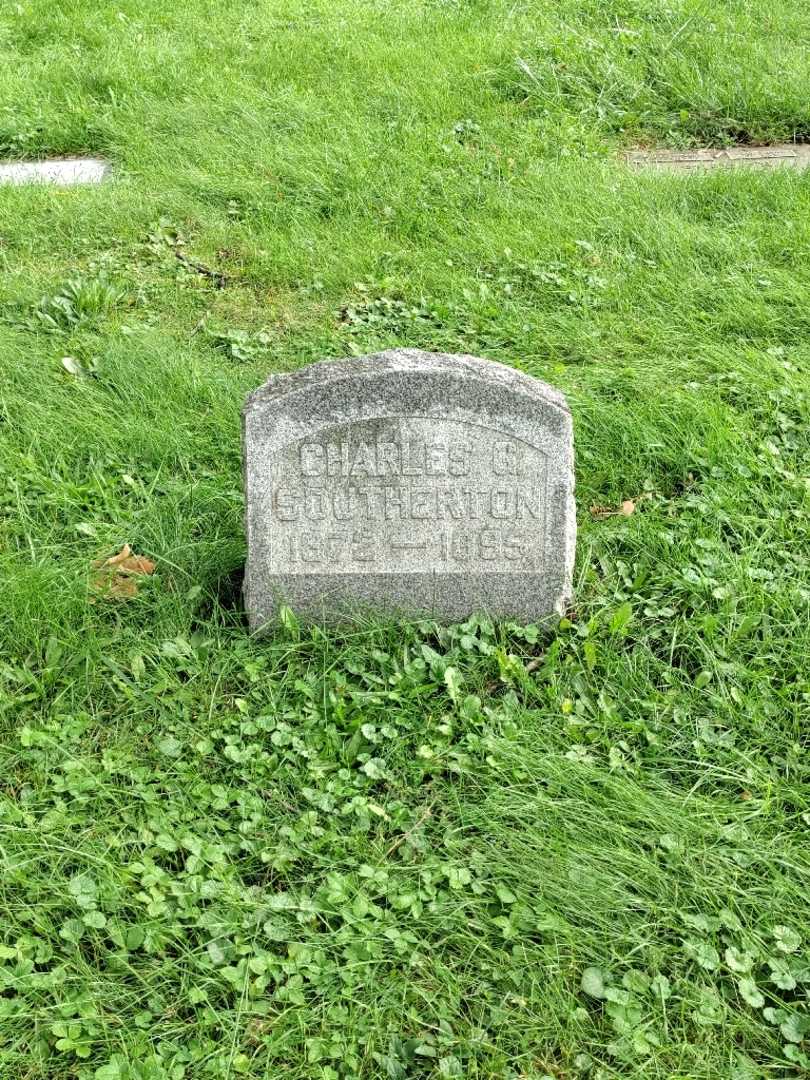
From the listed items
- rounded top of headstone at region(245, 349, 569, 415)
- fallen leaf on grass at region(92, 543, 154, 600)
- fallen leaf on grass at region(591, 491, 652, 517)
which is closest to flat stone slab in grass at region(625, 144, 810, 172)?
fallen leaf on grass at region(591, 491, 652, 517)

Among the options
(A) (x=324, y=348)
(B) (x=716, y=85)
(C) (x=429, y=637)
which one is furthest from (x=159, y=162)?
(C) (x=429, y=637)

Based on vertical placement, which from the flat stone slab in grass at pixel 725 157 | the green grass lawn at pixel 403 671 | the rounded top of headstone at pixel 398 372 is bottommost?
the green grass lawn at pixel 403 671

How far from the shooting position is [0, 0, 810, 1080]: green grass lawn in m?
2.07

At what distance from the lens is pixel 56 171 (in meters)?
5.30


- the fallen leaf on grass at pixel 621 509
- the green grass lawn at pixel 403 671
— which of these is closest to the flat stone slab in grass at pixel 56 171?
the green grass lawn at pixel 403 671

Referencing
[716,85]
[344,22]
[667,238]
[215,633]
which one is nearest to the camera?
[215,633]

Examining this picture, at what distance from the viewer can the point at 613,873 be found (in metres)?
2.26

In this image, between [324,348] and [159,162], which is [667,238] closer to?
[324,348]

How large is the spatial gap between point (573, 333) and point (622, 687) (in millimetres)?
1832

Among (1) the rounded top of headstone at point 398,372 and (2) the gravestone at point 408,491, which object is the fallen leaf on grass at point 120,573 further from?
(1) the rounded top of headstone at point 398,372

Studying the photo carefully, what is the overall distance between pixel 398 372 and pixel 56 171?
356cm

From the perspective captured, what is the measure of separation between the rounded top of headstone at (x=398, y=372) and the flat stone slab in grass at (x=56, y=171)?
3149 millimetres

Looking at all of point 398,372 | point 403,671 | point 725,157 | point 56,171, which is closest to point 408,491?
point 398,372

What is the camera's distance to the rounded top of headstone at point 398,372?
256 cm
